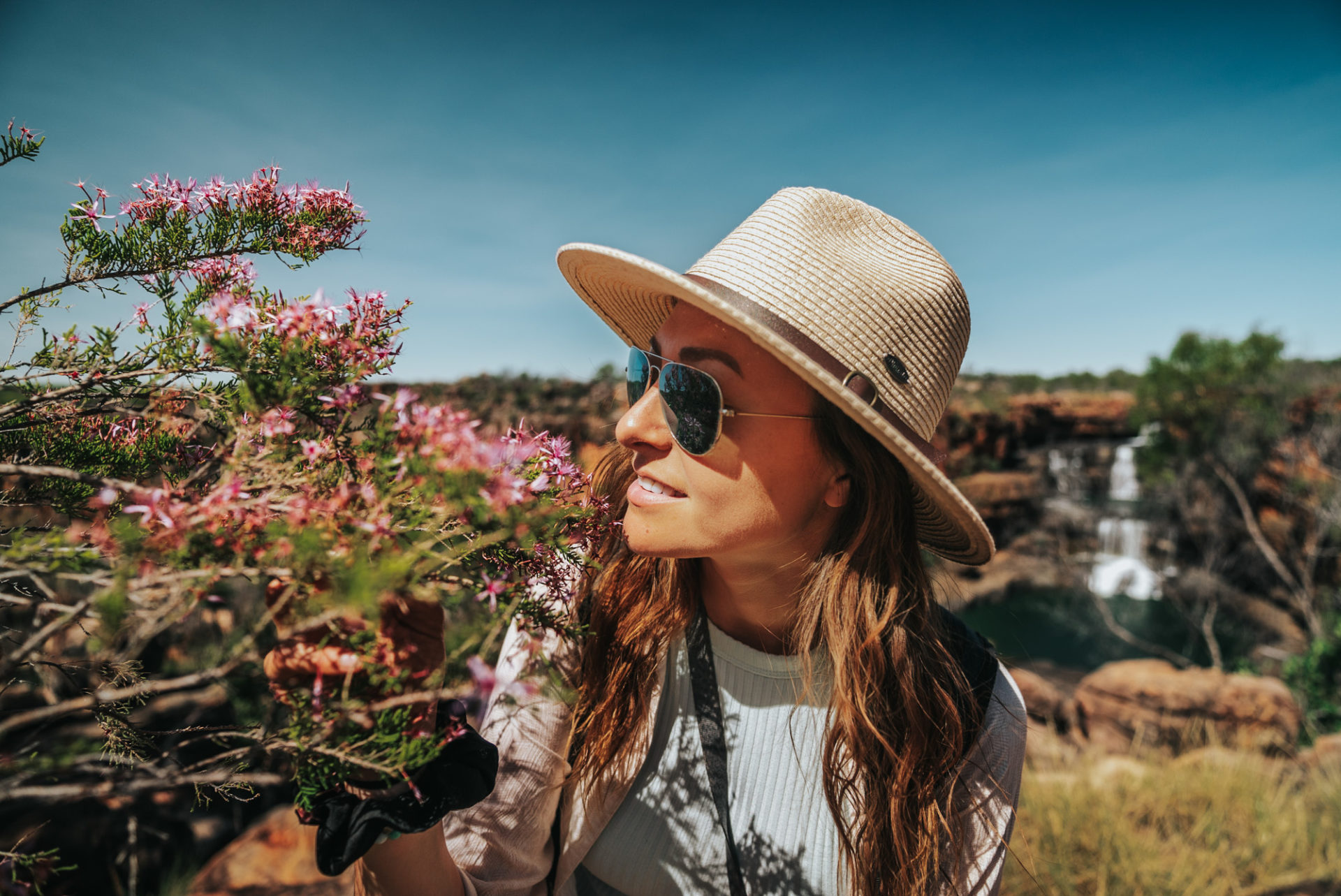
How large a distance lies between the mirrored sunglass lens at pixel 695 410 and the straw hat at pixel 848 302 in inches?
6.5

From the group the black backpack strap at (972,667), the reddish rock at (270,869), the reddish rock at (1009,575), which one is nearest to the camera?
the black backpack strap at (972,667)

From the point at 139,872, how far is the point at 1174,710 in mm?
12416

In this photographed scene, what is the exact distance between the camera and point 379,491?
0.76 m

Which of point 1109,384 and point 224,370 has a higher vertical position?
point 1109,384

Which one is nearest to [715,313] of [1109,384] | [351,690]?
[351,690]

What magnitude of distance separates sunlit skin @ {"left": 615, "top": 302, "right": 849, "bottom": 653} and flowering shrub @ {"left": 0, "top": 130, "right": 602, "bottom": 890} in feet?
1.41

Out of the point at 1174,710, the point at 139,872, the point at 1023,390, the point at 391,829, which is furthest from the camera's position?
the point at 1023,390

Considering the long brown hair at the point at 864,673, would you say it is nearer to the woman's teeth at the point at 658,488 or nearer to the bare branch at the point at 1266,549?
the woman's teeth at the point at 658,488

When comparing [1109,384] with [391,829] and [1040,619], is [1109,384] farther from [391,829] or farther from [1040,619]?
[391,829]

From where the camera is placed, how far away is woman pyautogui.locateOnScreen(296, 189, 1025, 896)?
62.1 inches

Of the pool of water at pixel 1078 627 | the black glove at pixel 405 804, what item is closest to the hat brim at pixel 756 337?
the black glove at pixel 405 804

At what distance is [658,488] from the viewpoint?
1623 millimetres

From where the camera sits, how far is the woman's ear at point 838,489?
5.90ft

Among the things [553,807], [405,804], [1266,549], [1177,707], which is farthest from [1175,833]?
[1266,549]
